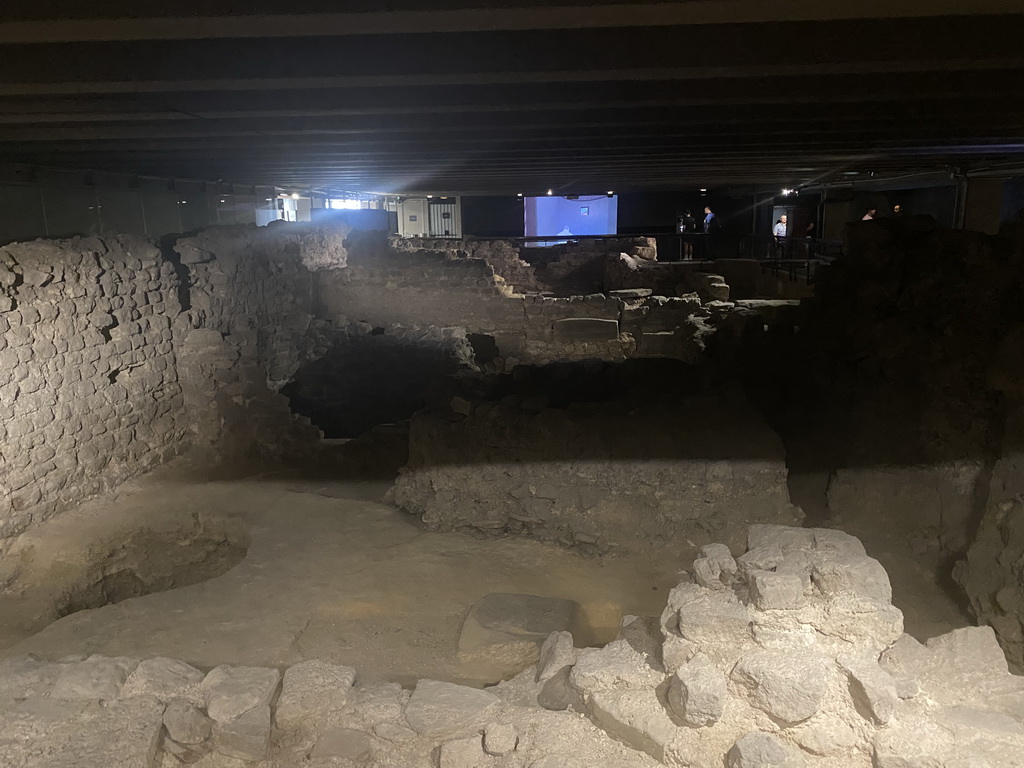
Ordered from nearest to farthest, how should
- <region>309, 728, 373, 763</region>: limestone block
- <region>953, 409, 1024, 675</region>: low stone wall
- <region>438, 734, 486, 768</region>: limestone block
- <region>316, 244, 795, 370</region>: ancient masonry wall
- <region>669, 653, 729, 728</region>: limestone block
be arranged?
<region>669, 653, 729, 728</region>: limestone block
<region>438, 734, 486, 768</region>: limestone block
<region>309, 728, 373, 763</region>: limestone block
<region>953, 409, 1024, 675</region>: low stone wall
<region>316, 244, 795, 370</region>: ancient masonry wall

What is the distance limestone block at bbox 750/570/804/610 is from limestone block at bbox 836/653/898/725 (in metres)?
0.27

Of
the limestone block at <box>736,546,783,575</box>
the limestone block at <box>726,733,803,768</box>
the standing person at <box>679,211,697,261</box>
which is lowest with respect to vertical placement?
the limestone block at <box>726,733,803,768</box>

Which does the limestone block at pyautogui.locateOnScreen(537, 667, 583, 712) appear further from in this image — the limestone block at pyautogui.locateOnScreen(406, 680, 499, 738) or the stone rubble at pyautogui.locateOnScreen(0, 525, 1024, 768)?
the limestone block at pyautogui.locateOnScreen(406, 680, 499, 738)

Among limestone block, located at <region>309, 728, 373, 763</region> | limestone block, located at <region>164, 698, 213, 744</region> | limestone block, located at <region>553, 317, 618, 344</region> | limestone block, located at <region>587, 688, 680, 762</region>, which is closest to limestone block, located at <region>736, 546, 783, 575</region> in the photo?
limestone block, located at <region>587, 688, 680, 762</region>

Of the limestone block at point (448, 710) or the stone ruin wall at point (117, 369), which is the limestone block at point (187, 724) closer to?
the limestone block at point (448, 710)

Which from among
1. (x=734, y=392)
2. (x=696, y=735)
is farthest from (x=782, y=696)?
(x=734, y=392)

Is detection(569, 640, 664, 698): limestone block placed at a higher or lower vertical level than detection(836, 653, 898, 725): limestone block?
lower

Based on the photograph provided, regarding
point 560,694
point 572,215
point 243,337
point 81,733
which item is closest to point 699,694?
point 560,694

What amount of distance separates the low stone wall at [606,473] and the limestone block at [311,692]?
2.43 m

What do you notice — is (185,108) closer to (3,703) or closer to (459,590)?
(3,703)

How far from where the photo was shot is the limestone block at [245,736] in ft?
9.45

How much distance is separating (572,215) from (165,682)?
2209 centimetres

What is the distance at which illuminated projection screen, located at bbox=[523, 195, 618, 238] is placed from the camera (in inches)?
922

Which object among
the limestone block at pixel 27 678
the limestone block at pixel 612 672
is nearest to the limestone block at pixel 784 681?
the limestone block at pixel 612 672
